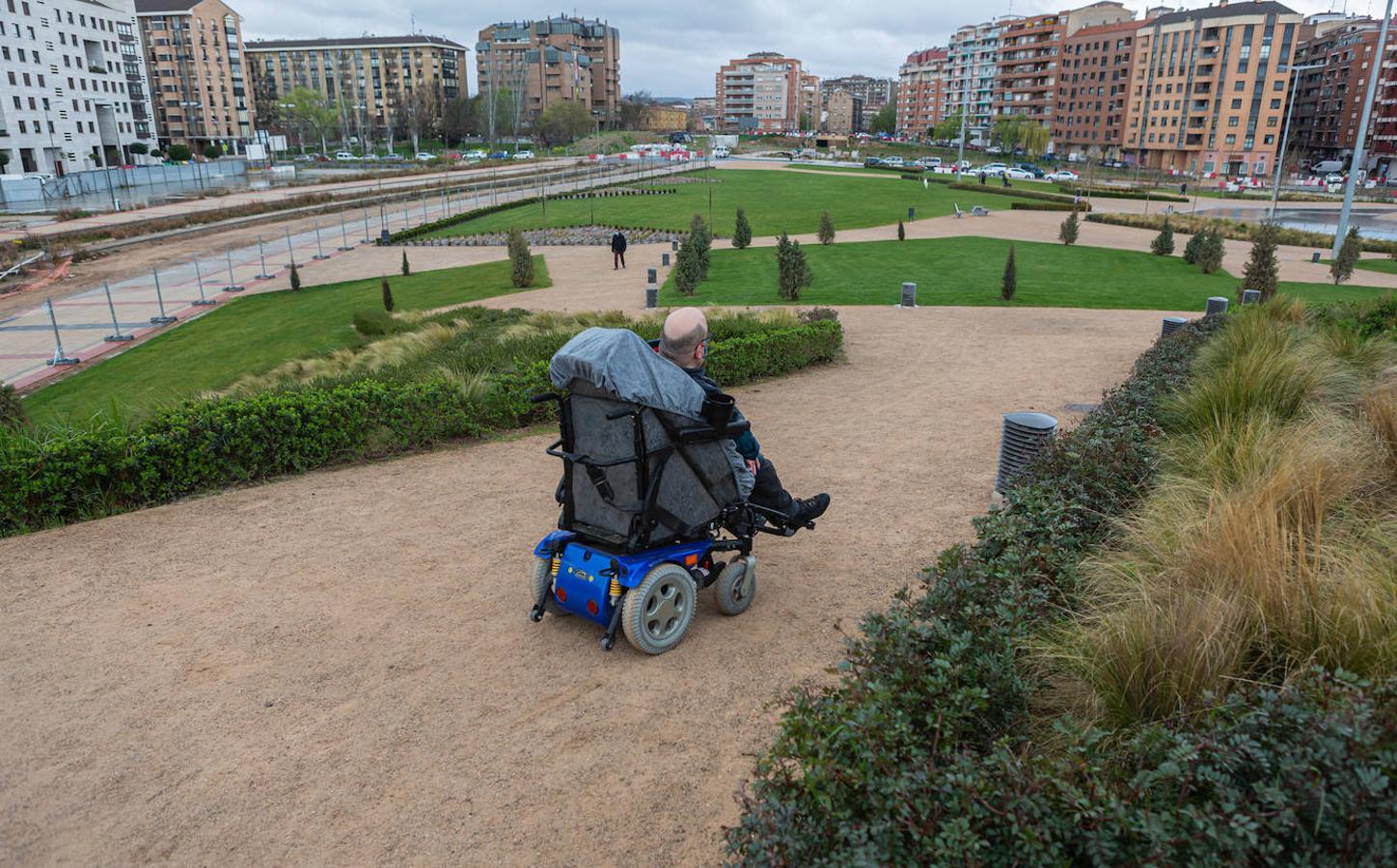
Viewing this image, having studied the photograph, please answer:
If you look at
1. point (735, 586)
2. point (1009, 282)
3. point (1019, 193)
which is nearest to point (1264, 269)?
point (1009, 282)

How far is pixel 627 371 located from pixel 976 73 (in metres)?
145

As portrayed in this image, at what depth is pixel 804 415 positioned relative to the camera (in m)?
10.6

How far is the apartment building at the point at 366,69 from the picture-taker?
144 m

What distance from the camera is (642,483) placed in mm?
4797

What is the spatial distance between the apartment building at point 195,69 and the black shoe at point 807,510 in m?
128

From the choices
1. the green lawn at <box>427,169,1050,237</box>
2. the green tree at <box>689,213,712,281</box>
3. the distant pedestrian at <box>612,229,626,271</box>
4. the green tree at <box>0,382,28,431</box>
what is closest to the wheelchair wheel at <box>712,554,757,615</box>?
the green tree at <box>0,382,28,431</box>

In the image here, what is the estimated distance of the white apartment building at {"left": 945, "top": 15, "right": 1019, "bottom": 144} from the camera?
128 m

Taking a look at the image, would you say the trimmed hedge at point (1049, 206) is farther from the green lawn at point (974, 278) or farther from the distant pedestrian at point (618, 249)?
the distant pedestrian at point (618, 249)

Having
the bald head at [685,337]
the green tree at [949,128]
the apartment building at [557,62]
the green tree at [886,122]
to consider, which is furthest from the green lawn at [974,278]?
the green tree at [886,122]

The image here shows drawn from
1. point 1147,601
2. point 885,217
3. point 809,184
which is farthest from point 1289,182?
point 1147,601

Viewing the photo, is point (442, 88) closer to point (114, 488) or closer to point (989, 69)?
point (989, 69)

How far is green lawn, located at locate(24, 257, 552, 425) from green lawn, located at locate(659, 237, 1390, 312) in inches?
273

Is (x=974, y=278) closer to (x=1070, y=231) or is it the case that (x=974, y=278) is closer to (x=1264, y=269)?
(x=1264, y=269)

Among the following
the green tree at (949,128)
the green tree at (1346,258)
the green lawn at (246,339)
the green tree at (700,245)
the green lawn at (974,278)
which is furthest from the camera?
the green tree at (949,128)
